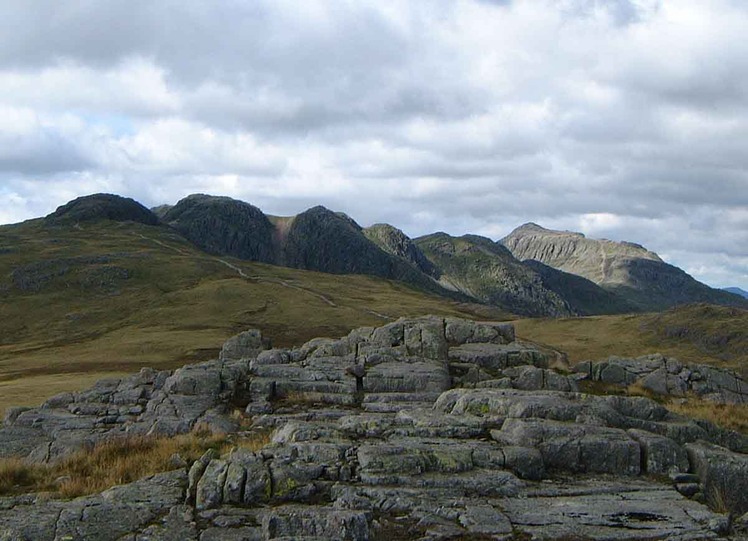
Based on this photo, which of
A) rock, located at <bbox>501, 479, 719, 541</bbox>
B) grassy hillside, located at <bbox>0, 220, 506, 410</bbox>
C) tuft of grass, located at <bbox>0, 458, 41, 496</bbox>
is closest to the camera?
rock, located at <bbox>501, 479, 719, 541</bbox>

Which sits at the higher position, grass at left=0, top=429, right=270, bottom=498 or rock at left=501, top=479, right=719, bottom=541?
rock at left=501, top=479, right=719, bottom=541

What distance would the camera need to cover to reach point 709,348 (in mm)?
103000

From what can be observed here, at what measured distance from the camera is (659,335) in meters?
112

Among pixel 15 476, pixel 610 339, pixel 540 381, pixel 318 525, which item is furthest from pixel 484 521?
pixel 610 339

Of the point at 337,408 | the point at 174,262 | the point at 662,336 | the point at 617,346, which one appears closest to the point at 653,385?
the point at 337,408

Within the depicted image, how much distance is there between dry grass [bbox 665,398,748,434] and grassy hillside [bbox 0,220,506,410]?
4519cm

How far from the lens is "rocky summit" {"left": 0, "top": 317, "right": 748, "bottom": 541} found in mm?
13148

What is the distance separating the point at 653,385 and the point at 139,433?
33364mm

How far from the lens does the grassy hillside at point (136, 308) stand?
77.8m

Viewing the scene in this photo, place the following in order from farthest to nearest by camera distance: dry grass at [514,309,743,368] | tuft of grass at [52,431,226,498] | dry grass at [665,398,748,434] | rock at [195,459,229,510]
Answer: dry grass at [514,309,743,368] < dry grass at [665,398,748,434] < tuft of grass at [52,431,226,498] < rock at [195,459,229,510]

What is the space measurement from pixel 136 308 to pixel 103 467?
380ft

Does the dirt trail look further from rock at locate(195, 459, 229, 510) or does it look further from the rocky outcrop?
rock at locate(195, 459, 229, 510)

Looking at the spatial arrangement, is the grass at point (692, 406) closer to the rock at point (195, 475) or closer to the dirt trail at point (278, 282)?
the rock at point (195, 475)

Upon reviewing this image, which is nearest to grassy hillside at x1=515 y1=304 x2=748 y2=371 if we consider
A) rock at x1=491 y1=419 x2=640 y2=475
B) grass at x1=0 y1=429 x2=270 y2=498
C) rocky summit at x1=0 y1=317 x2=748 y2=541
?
rocky summit at x1=0 y1=317 x2=748 y2=541
